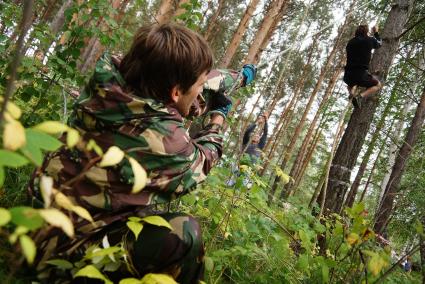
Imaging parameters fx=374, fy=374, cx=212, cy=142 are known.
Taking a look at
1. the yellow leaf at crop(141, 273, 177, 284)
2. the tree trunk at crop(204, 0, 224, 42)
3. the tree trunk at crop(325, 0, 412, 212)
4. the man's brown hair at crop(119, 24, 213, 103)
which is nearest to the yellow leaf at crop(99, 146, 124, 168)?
the yellow leaf at crop(141, 273, 177, 284)

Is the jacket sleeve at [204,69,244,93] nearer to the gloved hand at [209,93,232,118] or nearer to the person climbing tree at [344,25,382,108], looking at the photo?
the gloved hand at [209,93,232,118]

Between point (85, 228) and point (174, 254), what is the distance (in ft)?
1.23

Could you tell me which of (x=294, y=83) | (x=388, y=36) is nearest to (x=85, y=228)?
(x=388, y=36)

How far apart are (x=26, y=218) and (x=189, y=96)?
1.14m

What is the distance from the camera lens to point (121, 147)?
144 cm

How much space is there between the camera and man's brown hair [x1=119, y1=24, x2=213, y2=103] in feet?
4.86

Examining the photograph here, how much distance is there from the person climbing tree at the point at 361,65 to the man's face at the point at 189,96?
306 cm

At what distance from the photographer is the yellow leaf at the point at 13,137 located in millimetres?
567

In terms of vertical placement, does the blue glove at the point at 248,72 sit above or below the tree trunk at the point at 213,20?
below

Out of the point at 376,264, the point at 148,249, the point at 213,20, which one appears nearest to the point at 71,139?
the point at 148,249

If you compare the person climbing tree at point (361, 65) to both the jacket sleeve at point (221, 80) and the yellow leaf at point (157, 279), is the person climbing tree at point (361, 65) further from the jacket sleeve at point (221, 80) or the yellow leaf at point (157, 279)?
the yellow leaf at point (157, 279)

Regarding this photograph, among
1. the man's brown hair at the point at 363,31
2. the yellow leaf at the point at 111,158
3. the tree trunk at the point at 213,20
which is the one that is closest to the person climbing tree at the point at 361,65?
the man's brown hair at the point at 363,31

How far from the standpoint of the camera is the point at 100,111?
142 cm

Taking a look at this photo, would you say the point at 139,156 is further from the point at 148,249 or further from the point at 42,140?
the point at 42,140
